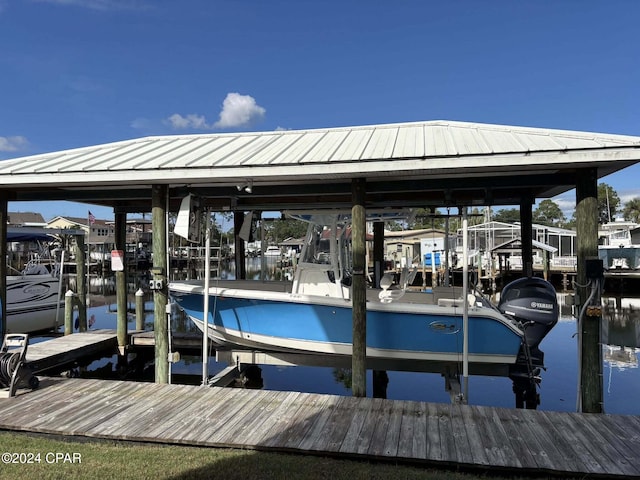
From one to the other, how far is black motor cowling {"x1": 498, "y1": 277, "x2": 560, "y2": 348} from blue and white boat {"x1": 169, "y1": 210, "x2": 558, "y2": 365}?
14mm

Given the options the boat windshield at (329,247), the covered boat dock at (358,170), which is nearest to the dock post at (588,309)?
the covered boat dock at (358,170)

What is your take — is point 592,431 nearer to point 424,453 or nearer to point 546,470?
point 546,470

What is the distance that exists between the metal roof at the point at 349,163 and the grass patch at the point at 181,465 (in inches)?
120

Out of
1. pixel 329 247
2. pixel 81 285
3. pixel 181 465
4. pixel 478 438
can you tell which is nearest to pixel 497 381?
pixel 329 247

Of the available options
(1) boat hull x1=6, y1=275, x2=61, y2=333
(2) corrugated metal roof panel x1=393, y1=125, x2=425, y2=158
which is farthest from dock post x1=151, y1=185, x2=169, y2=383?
(1) boat hull x1=6, y1=275, x2=61, y2=333

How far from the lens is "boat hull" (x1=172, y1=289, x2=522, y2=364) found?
6.54 m

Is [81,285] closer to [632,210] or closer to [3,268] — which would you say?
[3,268]

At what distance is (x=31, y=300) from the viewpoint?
12.7 meters

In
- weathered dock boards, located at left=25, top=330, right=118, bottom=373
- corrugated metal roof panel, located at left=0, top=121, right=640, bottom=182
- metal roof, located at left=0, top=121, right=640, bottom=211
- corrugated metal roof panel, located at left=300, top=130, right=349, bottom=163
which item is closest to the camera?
metal roof, located at left=0, top=121, right=640, bottom=211

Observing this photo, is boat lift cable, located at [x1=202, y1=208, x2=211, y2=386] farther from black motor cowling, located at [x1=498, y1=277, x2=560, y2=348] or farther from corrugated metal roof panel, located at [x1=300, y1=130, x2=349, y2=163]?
black motor cowling, located at [x1=498, y1=277, x2=560, y2=348]

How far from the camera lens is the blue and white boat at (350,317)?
656cm

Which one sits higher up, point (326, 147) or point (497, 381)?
point (326, 147)

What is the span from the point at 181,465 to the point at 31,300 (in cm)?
1157

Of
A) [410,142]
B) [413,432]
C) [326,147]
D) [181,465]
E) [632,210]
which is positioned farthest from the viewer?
[632,210]
